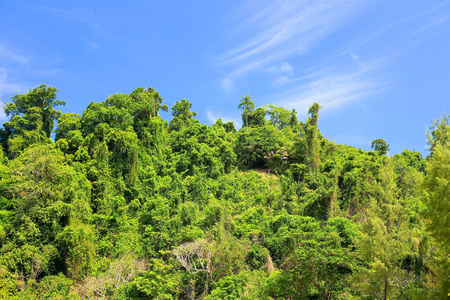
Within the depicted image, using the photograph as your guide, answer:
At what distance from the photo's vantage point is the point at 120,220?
824 inches

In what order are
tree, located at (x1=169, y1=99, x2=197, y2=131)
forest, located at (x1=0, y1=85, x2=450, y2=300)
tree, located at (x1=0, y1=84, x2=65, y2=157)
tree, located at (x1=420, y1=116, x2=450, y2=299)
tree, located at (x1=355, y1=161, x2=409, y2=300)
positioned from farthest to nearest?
1. tree, located at (x1=169, y1=99, x2=197, y2=131)
2. tree, located at (x1=0, y1=84, x2=65, y2=157)
3. forest, located at (x1=0, y1=85, x2=450, y2=300)
4. tree, located at (x1=355, y1=161, x2=409, y2=300)
5. tree, located at (x1=420, y1=116, x2=450, y2=299)

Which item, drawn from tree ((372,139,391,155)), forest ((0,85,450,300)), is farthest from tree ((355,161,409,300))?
tree ((372,139,391,155))

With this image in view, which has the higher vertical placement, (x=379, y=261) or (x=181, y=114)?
(x=181, y=114)

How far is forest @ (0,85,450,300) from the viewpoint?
13.7 metres

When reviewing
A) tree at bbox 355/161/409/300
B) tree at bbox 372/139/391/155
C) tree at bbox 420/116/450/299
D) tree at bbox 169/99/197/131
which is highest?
tree at bbox 169/99/197/131

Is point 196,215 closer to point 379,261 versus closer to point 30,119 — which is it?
point 379,261

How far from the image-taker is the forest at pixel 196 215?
13.7 metres

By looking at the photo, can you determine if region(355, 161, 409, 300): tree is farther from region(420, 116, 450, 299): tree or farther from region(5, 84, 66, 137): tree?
region(5, 84, 66, 137): tree

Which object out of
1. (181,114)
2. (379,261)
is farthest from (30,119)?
(379,261)

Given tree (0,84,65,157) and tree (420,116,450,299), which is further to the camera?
tree (0,84,65,157)

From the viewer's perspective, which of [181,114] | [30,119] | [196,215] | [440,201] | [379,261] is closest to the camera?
[440,201]

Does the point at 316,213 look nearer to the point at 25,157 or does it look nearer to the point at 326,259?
the point at 326,259

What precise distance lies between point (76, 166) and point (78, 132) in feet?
10.9

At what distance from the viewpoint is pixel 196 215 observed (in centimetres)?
2019
